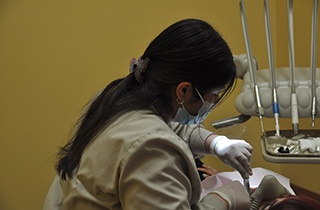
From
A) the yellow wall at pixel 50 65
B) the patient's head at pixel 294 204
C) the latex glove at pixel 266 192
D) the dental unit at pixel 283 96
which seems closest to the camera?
the patient's head at pixel 294 204

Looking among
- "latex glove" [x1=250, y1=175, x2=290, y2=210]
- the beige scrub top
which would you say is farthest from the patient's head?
the beige scrub top

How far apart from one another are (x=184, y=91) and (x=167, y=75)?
0.17 ft

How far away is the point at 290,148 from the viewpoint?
45.0 inches

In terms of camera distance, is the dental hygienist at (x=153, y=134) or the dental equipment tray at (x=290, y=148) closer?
the dental hygienist at (x=153, y=134)

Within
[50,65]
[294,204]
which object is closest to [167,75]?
[294,204]

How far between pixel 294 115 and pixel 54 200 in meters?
0.80

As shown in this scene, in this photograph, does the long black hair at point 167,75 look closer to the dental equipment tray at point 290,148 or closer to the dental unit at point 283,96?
the dental equipment tray at point 290,148

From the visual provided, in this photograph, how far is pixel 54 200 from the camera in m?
0.91

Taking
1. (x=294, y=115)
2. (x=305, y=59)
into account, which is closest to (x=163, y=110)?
(x=294, y=115)

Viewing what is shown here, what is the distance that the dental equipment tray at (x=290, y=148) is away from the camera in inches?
42.1

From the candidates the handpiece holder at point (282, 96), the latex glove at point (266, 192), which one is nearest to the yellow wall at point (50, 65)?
the handpiece holder at point (282, 96)

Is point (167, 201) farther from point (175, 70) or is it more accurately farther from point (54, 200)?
point (54, 200)

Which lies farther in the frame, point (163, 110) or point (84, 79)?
point (84, 79)

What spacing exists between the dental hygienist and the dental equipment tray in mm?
229
